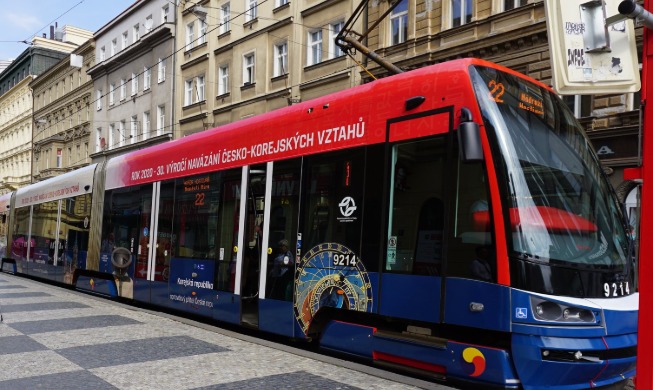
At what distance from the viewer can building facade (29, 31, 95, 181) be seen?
45875 millimetres

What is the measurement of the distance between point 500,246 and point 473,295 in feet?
1.54

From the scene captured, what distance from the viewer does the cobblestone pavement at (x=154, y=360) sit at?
5.18 m

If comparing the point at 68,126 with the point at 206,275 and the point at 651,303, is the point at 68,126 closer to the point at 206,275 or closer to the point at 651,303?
the point at 206,275

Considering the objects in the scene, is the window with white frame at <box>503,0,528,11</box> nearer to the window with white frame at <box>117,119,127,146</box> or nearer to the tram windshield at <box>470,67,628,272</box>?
the tram windshield at <box>470,67,628,272</box>

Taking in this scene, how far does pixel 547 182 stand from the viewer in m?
5.27

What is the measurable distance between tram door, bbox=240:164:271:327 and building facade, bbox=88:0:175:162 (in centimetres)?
2614

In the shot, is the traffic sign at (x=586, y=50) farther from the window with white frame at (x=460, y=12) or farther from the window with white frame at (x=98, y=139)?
the window with white frame at (x=98, y=139)

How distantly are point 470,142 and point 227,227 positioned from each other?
459 centimetres

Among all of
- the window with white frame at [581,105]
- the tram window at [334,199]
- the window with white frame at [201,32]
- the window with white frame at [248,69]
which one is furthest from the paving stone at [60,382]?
the window with white frame at [201,32]

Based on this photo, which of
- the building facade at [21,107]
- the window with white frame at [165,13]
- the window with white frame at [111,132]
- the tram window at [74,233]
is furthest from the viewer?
the building facade at [21,107]

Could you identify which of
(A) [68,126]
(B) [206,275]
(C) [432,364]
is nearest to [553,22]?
(C) [432,364]

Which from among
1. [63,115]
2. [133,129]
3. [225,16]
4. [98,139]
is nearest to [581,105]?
[225,16]

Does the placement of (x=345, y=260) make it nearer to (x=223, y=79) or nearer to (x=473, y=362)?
(x=473, y=362)

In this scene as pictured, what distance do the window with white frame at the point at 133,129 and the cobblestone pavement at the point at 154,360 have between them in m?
29.9
